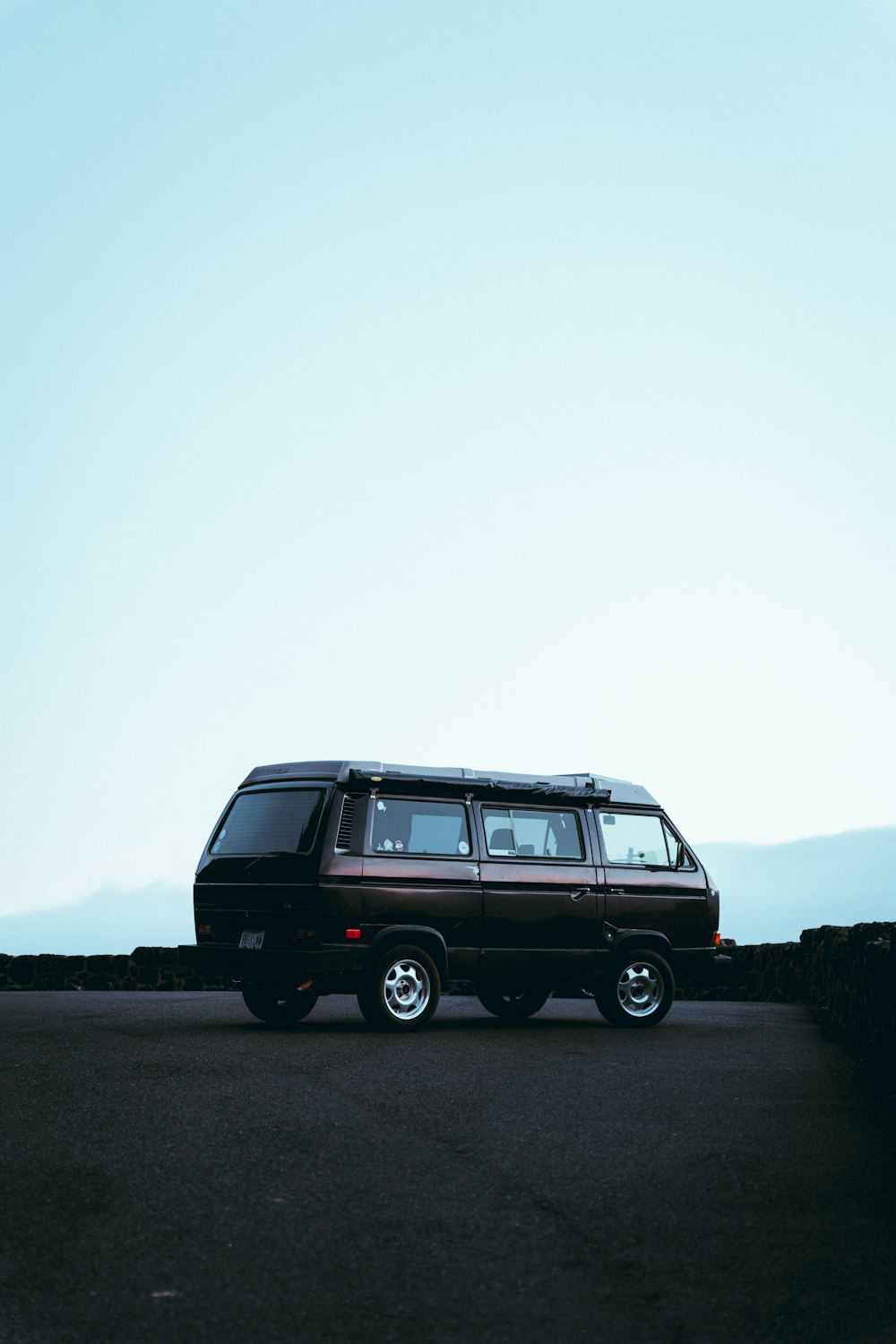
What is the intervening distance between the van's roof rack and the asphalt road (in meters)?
2.93

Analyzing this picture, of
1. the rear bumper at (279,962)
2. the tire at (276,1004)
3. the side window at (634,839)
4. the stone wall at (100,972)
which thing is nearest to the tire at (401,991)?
the rear bumper at (279,962)

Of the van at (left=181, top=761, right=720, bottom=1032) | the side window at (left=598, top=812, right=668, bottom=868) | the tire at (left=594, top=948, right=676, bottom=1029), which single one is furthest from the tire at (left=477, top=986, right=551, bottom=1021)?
the side window at (left=598, top=812, right=668, bottom=868)

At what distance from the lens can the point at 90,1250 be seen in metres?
5.45

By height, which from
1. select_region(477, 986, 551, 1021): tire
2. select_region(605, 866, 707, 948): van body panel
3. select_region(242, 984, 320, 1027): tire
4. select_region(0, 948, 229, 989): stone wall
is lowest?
select_region(477, 986, 551, 1021): tire

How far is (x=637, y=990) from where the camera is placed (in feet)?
50.6

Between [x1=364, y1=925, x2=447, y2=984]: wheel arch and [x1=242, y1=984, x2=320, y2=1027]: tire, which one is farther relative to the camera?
[x1=242, y1=984, x2=320, y2=1027]: tire

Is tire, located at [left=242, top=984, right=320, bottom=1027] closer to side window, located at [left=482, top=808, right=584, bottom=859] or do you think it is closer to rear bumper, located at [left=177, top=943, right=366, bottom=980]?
rear bumper, located at [left=177, top=943, right=366, bottom=980]

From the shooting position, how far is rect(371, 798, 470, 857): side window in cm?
1388

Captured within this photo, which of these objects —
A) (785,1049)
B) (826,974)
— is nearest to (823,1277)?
(785,1049)

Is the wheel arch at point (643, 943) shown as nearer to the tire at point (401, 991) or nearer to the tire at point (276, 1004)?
the tire at point (401, 991)

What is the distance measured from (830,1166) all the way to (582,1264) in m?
2.36

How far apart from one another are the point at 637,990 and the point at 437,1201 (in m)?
9.45

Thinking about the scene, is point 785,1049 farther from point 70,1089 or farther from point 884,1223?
point 884,1223

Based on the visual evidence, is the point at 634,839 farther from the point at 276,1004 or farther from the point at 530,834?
the point at 276,1004
